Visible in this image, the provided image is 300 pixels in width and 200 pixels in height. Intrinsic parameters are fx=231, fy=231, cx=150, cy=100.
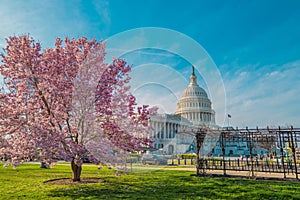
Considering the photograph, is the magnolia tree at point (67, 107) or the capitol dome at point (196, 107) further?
the capitol dome at point (196, 107)

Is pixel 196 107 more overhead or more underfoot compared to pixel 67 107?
more overhead

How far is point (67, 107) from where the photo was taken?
11.7 metres

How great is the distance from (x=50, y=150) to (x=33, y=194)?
6.57 ft

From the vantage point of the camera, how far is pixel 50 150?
36.1 feet

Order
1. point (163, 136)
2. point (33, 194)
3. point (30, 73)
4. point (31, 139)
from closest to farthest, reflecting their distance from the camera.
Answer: point (33, 194)
point (31, 139)
point (30, 73)
point (163, 136)

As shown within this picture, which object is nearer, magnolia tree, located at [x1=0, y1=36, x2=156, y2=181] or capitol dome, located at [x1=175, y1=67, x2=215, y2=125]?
magnolia tree, located at [x1=0, y1=36, x2=156, y2=181]

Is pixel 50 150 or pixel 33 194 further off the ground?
pixel 50 150

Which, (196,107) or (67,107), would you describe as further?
(196,107)

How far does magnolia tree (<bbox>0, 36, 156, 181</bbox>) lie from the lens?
35.6 feet

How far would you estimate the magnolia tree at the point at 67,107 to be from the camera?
10859 mm

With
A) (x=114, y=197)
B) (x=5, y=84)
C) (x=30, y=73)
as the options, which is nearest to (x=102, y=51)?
(x=30, y=73)

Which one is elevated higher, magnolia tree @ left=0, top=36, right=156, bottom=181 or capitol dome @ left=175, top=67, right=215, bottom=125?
capitol dome @ left=175, top=67, right=215, bottom=125

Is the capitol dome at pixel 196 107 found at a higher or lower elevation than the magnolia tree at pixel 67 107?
higher

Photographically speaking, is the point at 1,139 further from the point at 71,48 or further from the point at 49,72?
the point at 71,48
